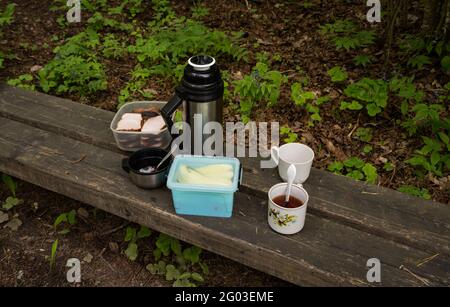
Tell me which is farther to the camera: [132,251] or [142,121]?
[132,251]

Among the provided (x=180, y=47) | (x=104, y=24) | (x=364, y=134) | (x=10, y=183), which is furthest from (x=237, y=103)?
(x=104, y=24)

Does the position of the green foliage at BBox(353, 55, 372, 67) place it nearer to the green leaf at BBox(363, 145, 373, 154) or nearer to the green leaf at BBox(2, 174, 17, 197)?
the green leaf at BBox(363, 145, 373, 154)

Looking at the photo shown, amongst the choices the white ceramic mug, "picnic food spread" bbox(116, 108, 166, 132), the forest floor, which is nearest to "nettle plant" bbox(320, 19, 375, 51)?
the forest floor

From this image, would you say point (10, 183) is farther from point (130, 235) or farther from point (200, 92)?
point (200, 92)

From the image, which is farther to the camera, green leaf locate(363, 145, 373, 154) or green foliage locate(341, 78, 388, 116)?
green foliage locate(341, 78, 388, 116)

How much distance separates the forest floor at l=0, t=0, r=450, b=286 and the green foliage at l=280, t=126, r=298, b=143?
0.10ft

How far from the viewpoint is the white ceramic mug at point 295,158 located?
7.69 ft

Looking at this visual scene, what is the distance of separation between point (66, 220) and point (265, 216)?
142 cm

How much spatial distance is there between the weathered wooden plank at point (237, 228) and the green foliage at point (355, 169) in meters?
0.91

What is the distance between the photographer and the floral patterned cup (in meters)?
2.07

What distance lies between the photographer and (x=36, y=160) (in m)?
2.60

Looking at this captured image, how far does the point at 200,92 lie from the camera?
230 cm

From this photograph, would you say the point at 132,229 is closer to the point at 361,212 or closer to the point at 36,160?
the point at 36,160
